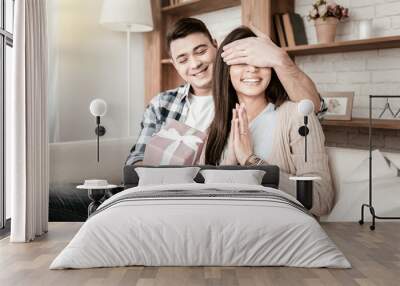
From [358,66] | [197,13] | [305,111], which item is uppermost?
[197,13]

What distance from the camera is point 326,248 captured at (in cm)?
396

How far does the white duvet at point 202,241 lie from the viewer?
3.94 metres

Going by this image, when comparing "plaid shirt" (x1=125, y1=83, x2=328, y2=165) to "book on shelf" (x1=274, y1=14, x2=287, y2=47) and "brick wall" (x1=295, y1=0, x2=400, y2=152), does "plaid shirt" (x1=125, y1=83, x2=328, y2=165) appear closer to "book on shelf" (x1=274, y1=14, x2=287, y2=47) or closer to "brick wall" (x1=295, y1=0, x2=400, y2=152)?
"book on shelf" (x1=274, y1=14, x2=287, y2=47)

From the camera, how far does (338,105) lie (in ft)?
18.4

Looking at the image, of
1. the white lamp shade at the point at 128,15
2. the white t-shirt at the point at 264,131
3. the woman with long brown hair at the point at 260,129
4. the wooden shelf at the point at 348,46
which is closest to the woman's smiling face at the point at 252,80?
the woman with long brown hair at the point at 260,129

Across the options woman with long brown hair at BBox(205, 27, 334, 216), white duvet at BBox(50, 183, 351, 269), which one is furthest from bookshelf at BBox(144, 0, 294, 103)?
white duvet at BBox(50, 183, 351, 269)

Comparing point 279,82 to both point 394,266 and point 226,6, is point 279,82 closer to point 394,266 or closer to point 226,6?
point 226,6

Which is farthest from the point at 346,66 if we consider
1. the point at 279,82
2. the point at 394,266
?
the point at 394,266

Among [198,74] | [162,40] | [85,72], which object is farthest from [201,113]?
[85,72]

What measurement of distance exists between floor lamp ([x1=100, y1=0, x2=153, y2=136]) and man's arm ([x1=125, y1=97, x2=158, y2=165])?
28.3 inches

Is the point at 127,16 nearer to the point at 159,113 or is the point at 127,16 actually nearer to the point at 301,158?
the point at 159,113

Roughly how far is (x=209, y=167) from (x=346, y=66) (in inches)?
57.5

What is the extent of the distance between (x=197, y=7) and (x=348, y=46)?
1509 millimetres

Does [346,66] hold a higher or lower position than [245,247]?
higher
